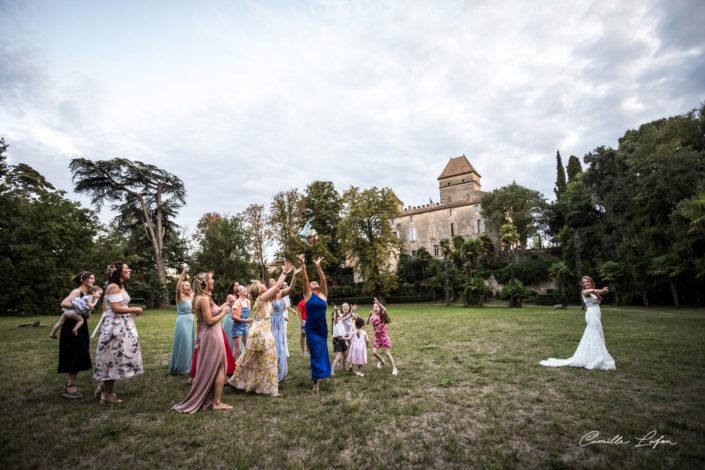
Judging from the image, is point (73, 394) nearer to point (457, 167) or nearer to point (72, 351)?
point (72, 351)

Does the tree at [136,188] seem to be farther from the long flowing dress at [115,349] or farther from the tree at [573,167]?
the tree at [573,167]

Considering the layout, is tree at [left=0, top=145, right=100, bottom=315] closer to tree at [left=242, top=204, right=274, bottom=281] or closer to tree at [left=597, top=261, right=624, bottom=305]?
tree at [left=242, top=204, right=274, bottom=281]

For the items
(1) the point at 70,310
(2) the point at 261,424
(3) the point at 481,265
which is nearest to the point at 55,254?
(1) the point at 70,310

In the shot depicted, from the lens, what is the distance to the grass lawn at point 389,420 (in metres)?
4.05

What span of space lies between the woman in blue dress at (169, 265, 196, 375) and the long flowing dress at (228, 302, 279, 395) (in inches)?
100

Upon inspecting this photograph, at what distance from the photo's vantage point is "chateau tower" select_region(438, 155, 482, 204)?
64.3 m

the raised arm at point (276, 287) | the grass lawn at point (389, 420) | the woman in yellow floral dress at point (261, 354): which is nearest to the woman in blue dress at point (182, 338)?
the grass lawn at point (389, 420)

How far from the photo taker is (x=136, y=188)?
128 feet

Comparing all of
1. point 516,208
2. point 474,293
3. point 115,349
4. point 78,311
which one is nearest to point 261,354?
point 115,349

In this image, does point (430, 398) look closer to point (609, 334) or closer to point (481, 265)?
point (609, 334)

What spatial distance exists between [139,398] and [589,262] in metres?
44.9

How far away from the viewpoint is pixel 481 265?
51.9m
